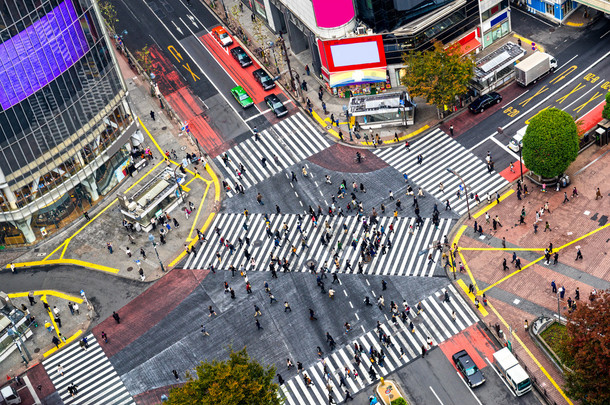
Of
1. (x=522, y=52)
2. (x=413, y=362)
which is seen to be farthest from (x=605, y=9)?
(x=413, y=362)

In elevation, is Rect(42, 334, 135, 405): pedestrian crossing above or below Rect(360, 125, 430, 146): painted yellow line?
below

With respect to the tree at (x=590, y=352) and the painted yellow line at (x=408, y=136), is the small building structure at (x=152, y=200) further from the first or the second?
the tree at (x=590, y=352)

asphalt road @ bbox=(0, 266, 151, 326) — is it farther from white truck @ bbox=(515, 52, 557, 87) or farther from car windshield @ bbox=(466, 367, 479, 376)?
white truck @ bbox=(515, 52, 557, 87)

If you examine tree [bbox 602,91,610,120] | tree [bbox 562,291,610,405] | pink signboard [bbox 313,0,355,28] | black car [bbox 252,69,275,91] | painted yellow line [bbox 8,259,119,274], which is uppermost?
black car [bbox 252,69,275,91]

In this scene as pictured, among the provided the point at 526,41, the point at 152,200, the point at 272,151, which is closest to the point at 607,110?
the point at 526,41

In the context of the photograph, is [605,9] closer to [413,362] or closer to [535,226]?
[535,226]

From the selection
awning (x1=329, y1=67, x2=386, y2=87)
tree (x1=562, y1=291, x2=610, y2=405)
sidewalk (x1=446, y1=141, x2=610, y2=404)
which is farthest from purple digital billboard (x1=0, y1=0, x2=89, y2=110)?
tree (x1=562, y1=291, x2=610, y2=405)

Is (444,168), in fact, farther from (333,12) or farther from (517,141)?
(333,12)
